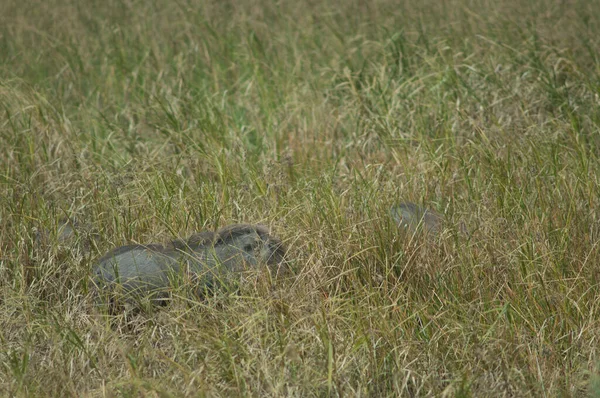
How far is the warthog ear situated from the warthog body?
1.42ft

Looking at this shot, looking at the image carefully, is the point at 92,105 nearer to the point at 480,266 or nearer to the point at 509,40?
the point at 509,40

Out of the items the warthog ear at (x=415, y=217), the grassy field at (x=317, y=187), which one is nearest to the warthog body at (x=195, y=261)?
the grassy field at (x=317, y=187)

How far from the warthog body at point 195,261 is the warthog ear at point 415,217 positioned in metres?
0.43

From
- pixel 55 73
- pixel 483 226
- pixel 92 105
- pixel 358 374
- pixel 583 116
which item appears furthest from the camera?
pixel 55 73

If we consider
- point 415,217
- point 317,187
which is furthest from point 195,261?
point 415,217

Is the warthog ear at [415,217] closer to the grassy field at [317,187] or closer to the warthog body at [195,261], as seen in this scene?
the grassy field at [317,187]

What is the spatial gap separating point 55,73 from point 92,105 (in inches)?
22.1

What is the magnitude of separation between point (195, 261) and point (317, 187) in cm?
62

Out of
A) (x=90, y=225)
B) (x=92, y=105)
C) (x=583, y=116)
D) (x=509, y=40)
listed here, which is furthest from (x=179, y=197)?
(x=509, y=40)

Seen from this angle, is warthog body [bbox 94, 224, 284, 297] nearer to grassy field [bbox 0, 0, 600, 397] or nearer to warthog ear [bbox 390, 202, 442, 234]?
grassy field [bbox 0, 0, 600, 397]

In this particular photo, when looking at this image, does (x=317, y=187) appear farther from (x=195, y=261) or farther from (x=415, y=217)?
(x=195, y=261)

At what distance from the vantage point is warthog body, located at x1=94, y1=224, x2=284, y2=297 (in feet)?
9.17

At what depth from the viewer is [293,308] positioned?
2.62 m

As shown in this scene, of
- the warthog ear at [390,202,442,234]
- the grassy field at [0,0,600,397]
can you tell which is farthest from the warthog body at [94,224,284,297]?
the warthog ear at [390,202,442,234]
